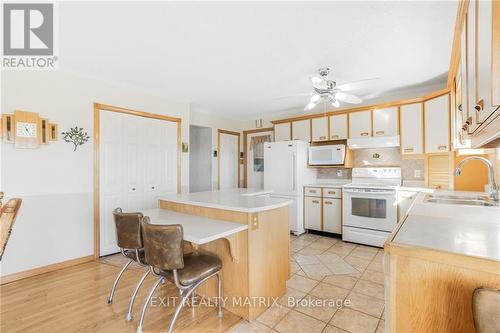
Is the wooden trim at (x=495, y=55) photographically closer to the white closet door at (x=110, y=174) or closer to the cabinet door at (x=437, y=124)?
the cabinet door at (x=437, y=124)

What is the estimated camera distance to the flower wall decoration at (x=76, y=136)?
2984mm

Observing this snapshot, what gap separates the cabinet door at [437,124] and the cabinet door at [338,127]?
3.80 ft

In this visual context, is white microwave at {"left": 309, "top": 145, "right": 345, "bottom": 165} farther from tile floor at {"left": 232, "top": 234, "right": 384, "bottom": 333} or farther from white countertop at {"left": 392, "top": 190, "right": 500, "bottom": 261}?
white countertop at {"left": 392, "top": 190, "right": 500, "bottom": 261}

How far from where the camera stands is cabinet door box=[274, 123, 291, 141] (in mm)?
4840

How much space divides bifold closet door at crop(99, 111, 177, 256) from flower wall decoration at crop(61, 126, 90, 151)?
0.20 m

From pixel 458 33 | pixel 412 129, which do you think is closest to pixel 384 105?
pixel 412 129

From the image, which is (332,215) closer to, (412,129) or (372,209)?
(372,209)

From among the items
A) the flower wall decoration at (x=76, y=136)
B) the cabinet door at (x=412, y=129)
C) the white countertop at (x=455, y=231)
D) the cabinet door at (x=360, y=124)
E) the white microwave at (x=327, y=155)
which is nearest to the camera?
the white countertop at (x=455, y=231)

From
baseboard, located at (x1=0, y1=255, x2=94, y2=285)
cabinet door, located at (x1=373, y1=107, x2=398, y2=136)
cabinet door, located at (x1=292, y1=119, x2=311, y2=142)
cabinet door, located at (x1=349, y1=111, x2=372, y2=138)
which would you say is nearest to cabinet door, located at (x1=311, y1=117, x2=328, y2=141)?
cabinet door, located at (x1=292, y1=119, x2=311, y2=142)

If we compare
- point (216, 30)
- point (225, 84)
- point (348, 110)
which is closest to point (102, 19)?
point (216, 30)

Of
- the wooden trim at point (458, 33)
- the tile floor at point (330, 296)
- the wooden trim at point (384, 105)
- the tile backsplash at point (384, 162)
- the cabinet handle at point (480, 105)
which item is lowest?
the tile floor at point (330, 296)

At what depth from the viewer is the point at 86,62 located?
9.04 feet

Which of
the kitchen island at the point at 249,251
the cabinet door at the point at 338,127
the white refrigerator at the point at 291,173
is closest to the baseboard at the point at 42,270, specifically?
the kitchen island at the point at 249,251
